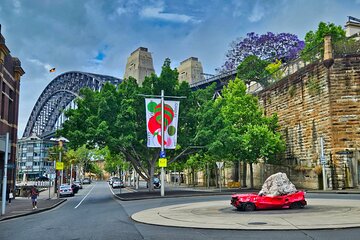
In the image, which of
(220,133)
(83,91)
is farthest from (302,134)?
(83,91)

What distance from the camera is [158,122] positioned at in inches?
1321

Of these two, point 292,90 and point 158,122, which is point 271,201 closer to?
point 158,122

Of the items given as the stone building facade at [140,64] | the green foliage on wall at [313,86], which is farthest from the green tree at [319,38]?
the stone building facade at [140,64]

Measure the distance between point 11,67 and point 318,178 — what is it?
32.2 meters

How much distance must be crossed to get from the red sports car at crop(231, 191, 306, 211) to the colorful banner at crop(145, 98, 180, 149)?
1586cm

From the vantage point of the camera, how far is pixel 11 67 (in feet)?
129

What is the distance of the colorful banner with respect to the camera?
33.1 metres

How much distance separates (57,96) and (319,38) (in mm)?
138745

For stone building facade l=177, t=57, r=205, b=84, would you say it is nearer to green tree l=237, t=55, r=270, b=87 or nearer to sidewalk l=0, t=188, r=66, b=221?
green tree l=237, t=55, r=270, b=87

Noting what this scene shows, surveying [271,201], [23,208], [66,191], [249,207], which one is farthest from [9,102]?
[271,201]

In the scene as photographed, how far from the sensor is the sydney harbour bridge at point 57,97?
146000 mm

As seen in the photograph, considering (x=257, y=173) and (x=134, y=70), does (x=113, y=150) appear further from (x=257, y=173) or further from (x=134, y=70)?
(x=134, y=70)

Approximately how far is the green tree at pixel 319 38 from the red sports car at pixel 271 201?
2354 cm

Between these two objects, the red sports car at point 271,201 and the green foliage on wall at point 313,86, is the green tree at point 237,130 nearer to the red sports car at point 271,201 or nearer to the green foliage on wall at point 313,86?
the green foliage on wall at point 313,86
